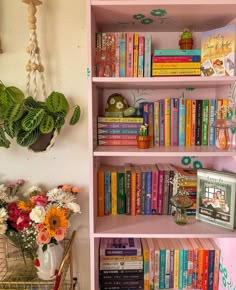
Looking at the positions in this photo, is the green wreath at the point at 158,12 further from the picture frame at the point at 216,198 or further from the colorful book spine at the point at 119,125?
the picture frame at the point at 216,198

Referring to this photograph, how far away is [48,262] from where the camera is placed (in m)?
1.24

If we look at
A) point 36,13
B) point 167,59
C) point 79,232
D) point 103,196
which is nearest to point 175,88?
point 167,59

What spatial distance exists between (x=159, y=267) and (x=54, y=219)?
1.87 ft

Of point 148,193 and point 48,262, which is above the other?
point 148,193

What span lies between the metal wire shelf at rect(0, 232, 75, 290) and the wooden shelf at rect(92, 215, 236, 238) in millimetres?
248

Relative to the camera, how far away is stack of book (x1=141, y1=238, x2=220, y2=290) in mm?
1314

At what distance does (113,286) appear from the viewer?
1317mm

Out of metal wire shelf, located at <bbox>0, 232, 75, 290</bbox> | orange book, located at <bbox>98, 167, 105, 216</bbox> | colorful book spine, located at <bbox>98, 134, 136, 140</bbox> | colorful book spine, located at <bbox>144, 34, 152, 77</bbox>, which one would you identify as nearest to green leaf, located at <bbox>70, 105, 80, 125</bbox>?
colorful book spine, located at <bbox>98, 134, 136, 140</bbox>

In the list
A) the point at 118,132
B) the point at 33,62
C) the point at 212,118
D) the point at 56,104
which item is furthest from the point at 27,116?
the point at 212,118

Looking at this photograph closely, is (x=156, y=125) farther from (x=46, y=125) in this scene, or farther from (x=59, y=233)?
(x=59, y=233)

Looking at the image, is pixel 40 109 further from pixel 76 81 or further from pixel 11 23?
pixel 11 23

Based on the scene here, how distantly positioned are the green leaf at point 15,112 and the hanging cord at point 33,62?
209mm

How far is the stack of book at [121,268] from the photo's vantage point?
1.31 m

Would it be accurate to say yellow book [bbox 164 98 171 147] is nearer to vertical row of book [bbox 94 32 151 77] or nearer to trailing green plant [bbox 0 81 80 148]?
vertical row of book [bbox 94 32 151 77]
